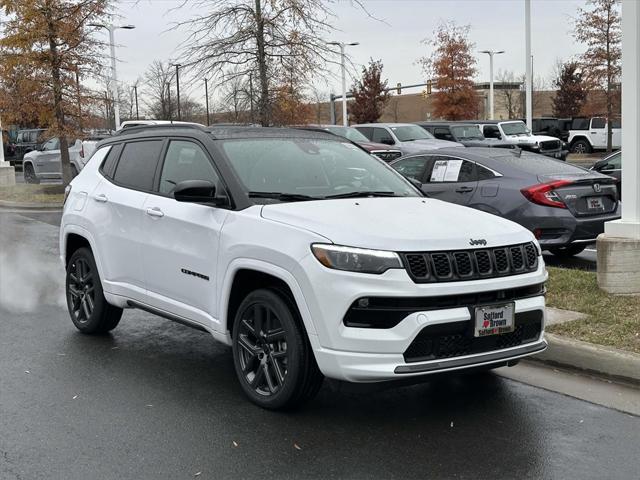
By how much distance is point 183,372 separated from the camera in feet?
19.5

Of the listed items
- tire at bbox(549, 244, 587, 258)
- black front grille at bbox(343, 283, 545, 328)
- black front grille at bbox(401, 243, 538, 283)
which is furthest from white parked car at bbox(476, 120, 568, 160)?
black front grille at bbox(343, 283, 545, 328)

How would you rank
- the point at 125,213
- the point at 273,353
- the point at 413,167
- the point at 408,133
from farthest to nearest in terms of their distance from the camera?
the point at 408,133, the point at 413,167, the point at 125,213, the point at 273,353

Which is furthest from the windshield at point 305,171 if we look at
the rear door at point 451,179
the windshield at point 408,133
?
the windshield at point 408,133

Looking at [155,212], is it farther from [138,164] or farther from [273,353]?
[273,353]

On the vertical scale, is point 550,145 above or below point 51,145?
below

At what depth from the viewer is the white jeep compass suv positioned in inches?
175

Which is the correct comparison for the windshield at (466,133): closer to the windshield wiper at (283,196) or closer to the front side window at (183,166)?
the front side window at (183,166)

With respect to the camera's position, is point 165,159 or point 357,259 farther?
point 165,159

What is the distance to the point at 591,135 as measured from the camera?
129 feet

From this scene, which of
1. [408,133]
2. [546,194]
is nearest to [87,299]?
[546,194]

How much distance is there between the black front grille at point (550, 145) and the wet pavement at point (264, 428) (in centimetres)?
2341

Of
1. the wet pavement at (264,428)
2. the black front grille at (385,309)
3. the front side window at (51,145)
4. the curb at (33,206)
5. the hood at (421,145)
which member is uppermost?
the front side window at (51,145)

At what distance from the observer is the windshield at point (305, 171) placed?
548 cm

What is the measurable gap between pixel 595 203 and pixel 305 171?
16.8 feet
